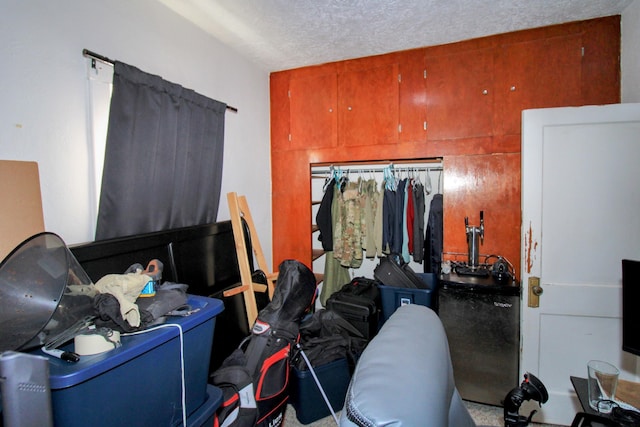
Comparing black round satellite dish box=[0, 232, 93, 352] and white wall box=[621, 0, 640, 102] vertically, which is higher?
white wall box=[621, 0, 640, 102]

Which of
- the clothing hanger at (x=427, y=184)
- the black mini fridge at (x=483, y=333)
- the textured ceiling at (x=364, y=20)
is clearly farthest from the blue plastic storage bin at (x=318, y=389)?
the textured ceiling at (x=364, y=20)

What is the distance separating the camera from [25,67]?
1299 mm

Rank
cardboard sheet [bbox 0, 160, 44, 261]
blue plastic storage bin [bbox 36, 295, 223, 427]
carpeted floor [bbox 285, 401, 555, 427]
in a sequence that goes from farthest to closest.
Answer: carpeted floor [bbox 285, 401, 555, 427], cardboard sheet [bbox 0, 160, 44, 261], blue plastic storage bin [bbox 36, 295, 223, 427]

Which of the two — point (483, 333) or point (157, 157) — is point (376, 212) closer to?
point (483, 333)

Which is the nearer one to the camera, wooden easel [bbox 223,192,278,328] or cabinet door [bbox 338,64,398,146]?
wooden easel [bbox 223,192,278,328]

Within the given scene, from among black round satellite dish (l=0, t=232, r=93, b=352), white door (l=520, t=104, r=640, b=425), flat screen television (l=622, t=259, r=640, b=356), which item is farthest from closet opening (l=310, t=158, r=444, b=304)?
black round satellite dish (l=0, t=232, r=93, b=352)

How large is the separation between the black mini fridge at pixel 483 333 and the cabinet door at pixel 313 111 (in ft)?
5.50

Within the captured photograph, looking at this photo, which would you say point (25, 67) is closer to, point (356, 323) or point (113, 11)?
point (113, 11)

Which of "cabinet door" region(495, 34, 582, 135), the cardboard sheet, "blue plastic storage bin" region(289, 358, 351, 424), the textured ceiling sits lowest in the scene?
"blue plastic storage bin" region(289, 358, 351, 424)

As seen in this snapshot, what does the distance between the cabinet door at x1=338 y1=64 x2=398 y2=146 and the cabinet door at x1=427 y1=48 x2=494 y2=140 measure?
12.1 inches

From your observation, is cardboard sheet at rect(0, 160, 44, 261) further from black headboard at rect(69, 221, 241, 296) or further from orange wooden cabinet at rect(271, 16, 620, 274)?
orange wooden cabinet at rect(271, 16, 620, 274)

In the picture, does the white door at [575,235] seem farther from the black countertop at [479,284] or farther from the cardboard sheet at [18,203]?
the cardboard sheet at [18,203]

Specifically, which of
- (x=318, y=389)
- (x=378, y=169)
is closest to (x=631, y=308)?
(x=318, y=389)

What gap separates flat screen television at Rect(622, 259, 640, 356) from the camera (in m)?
1.20
